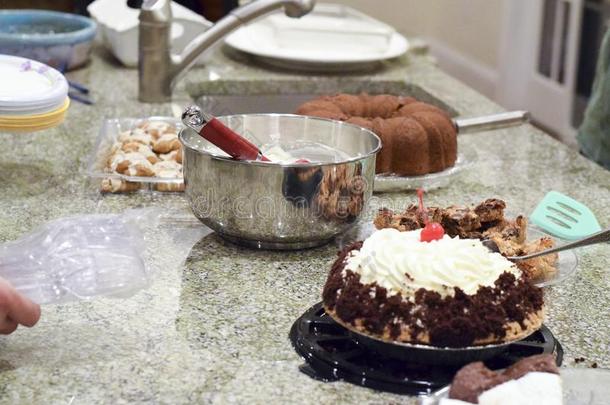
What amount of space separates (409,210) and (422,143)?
1.05 feet

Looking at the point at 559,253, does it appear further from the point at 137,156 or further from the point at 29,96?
the point at 29,96

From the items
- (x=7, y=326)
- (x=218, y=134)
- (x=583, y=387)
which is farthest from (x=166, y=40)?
(x=583, y=387)

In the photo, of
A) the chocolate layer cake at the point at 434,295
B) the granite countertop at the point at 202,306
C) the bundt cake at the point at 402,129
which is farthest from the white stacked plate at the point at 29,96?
the chocolate layer cake at the point at 434,295

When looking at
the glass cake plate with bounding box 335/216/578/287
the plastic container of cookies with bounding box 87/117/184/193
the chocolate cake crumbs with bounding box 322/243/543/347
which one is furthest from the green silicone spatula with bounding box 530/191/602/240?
the plastic container of cookies with bounding box 87/117/184/193

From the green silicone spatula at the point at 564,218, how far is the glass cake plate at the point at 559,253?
0.08 ft

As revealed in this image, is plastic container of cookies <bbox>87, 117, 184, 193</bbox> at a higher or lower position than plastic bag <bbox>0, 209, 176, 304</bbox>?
lower

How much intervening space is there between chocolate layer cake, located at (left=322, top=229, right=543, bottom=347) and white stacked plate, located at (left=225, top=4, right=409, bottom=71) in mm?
1429

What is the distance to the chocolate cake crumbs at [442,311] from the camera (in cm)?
92

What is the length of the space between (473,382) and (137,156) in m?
0.85

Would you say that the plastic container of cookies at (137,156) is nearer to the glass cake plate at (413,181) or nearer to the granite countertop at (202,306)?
the granite countertop at (202,306)

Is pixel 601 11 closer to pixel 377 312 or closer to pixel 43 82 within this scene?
pixel 43 82

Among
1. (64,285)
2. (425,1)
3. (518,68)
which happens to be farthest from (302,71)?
(425,1)

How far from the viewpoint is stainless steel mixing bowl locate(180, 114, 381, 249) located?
1.21 meters

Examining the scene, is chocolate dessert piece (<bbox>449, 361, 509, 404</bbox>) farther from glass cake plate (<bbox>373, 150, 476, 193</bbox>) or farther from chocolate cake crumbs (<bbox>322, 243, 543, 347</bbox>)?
glass cake plate (<bbox>373, 150, 476, 193</bbox>)
